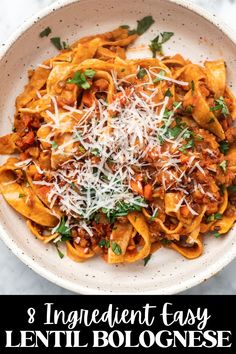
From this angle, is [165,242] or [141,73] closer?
[141,73]

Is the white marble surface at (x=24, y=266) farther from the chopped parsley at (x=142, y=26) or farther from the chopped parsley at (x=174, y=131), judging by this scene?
the chopped parsley at (x=174, y=131)

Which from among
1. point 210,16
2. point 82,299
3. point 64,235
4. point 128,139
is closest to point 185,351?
point 82,299

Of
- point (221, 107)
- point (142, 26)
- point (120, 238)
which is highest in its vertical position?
point (142, 26)

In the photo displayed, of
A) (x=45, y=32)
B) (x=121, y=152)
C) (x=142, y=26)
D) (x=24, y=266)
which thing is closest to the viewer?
(x=121, y=152)

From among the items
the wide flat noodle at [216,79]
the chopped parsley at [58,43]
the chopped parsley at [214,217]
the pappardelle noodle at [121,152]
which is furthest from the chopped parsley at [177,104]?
the chopped parsley at [58,43]

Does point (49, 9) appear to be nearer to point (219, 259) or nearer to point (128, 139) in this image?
point (128, 139)

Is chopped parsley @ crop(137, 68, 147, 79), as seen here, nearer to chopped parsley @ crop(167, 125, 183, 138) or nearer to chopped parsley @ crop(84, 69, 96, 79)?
chopped parsley @ crop(84, 69, 96, 79)

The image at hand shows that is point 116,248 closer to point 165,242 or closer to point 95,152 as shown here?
point 165,242

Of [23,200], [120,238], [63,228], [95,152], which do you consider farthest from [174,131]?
[23,200]
